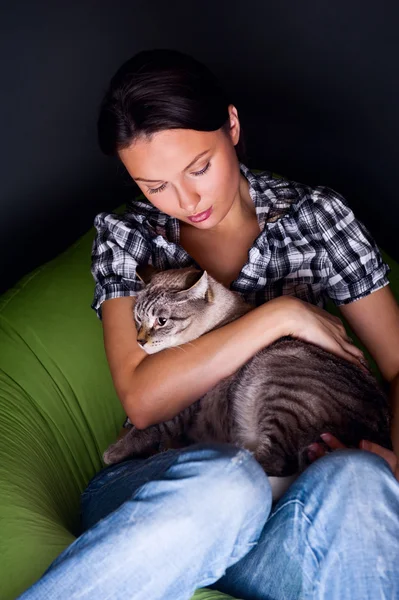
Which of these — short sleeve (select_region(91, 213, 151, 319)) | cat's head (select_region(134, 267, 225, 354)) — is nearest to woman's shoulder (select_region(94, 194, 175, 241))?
short sleeve (select_region(91, 213, 151, 319))

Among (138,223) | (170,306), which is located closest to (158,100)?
(138,223)

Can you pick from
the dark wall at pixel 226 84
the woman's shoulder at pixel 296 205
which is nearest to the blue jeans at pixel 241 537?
the woman's shoulder at pixel 296 205

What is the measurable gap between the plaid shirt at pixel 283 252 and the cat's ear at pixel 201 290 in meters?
0.14

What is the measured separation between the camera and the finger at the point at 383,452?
1.48 m

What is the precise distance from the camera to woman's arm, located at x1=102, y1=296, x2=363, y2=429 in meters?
1.62

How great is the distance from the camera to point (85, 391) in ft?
6.68

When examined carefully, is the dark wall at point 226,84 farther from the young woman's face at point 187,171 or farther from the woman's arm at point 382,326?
the woman's arm at point 382,326

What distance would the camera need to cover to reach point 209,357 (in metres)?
1.63

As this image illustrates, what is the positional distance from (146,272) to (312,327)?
1.55 ft

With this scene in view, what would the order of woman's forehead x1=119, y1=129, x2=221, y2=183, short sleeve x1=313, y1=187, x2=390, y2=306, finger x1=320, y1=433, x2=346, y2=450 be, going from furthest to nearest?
1. short sleeve x1=313, y1=187, x2=390, y2=306
2. woman's forehead x1=119, y1=129, x2=221, y2=183
3. finger x1=320, y1=433, x2=346, y2=450

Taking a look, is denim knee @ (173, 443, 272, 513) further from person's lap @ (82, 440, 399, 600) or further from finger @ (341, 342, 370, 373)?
finger @ (341, 342, 370, 373)

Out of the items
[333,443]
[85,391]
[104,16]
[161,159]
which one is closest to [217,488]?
[333,443]

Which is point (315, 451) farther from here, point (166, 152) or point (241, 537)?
point (166, 152)

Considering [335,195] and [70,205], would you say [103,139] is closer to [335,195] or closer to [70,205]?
[335,195]
